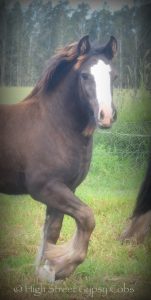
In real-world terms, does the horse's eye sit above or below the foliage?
below

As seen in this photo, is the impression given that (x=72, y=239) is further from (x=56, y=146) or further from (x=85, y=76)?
(x=85, y=76)

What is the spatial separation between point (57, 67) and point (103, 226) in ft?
3.24

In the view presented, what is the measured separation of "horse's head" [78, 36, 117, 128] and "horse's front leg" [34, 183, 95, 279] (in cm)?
46

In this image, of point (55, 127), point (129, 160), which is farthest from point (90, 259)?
point (55, 127)

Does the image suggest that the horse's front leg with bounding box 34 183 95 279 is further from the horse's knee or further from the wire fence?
the wire fence

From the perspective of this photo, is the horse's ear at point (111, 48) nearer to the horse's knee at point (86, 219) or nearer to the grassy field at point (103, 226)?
the grassy field at point (103, 226)

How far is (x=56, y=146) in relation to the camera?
275 cm

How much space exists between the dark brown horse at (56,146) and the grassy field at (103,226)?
69 millimetres

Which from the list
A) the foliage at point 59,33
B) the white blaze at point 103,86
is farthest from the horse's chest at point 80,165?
the foliage at point 59,33

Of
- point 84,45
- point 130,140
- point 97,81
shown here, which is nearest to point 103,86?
point 97,81

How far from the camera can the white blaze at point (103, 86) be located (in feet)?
8.26

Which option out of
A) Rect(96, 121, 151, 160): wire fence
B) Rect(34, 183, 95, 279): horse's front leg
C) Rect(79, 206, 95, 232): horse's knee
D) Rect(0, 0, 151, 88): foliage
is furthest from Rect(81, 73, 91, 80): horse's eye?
Rect(79, 206, 95, 232): horse's knee

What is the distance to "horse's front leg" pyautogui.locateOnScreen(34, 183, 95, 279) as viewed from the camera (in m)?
2.63

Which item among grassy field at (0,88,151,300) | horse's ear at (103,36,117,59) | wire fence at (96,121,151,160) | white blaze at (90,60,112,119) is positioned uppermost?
horse's ear at (103,36,117,59)
